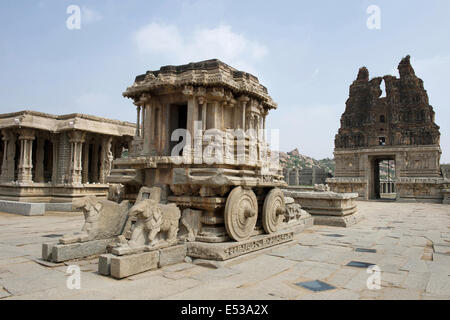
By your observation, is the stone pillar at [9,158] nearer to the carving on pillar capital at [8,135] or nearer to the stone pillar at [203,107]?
the carving on pillar capital at [8,135]

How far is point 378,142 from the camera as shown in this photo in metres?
35.0

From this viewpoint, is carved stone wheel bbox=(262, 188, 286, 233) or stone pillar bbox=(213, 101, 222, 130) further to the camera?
stone pillar bbox=(213, 101, 222, 130)

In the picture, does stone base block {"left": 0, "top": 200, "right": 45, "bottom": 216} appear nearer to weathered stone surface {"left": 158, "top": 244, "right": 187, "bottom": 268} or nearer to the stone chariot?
the stone chariot

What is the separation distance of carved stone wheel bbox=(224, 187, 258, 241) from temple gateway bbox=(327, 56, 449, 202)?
2586 centimetres

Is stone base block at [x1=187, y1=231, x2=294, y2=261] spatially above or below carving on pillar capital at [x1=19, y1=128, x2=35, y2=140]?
below

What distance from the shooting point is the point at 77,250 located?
569cm

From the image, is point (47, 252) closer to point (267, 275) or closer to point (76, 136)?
point (267, 275)

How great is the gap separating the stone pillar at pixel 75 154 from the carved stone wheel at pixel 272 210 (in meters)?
11.3

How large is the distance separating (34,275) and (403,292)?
16.9 feet

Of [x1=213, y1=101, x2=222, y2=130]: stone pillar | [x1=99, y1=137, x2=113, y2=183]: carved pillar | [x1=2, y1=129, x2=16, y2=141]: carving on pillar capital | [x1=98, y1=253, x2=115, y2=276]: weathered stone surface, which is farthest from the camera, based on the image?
[x1=99, y1=137, x2=113, y2=183]: carved pillar

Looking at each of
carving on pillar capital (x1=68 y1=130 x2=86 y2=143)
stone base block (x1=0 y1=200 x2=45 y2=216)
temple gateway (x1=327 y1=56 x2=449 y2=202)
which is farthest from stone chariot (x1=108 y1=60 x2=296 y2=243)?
temple gateway (x1=327 y1=56 x2=449 y2=202)

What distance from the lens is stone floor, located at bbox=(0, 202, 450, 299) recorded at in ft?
13.2
